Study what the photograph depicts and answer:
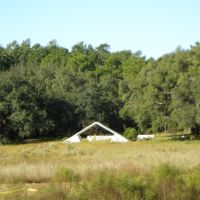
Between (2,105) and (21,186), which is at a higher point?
(2,105)

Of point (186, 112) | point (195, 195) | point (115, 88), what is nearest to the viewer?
point (195, 195)

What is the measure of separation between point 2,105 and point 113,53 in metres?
→ 66.6

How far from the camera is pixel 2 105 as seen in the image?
6519 cm

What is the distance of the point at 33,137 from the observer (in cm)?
7262

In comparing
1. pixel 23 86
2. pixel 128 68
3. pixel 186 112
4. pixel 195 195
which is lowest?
pixel 195 195

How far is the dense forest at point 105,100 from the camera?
57.4 meters

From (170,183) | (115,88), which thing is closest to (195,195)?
(170,183)

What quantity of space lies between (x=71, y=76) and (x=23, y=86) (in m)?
21.8

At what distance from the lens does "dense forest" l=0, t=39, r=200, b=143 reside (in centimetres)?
5741

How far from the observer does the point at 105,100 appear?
7775 cm

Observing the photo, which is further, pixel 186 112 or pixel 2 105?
pixel 2 105

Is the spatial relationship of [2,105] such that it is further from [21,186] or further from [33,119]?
[21,186]

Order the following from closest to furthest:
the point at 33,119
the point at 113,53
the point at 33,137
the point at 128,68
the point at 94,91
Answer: the point at 33,119 → the point at 33,137 → the point at 94,91 → the point at 128,68 → the point at 113,53

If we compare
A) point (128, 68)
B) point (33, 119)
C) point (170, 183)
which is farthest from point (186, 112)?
point (128, 68)
